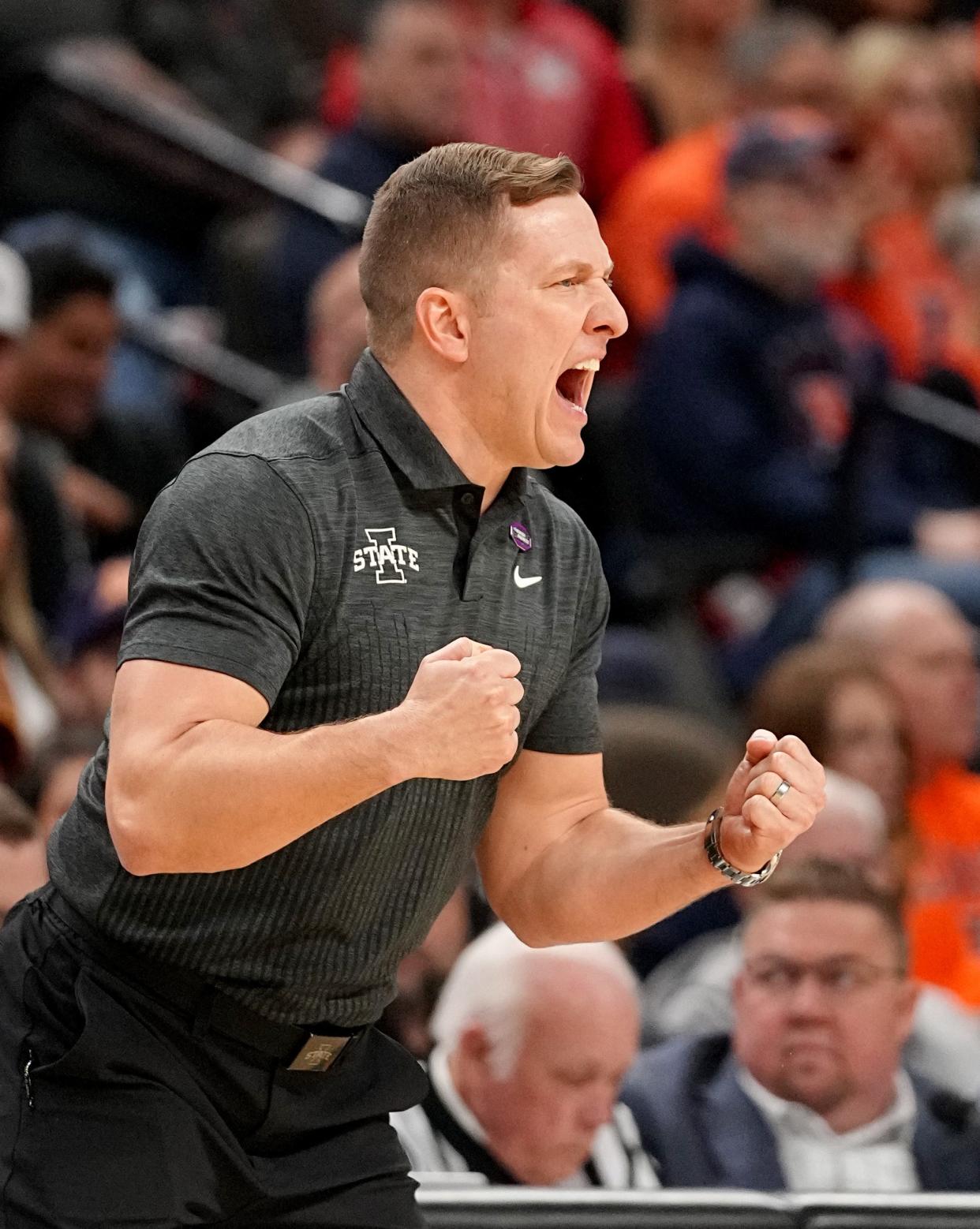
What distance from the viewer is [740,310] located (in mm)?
5664

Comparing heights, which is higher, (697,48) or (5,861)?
(697,48)

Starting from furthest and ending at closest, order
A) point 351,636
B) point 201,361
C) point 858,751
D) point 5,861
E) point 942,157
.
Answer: point 942,157 < point 201,361 < point 858,751 < point 5,861 < point 351,636

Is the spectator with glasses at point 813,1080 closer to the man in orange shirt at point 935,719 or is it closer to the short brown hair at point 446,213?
the man in orange shirt at point 935,719

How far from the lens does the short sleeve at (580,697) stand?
2412mm

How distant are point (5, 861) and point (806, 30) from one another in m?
4.36

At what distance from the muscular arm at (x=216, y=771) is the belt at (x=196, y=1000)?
9.3 inches

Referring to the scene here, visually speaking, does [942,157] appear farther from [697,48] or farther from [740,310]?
[740,310]

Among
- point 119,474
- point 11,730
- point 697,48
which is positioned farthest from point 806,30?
point 11,730

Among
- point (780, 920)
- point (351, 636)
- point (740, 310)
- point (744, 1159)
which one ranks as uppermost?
point (351, 636)

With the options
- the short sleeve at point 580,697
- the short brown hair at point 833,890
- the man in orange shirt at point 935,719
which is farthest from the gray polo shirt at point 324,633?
the man in orange shirt at point 935,719

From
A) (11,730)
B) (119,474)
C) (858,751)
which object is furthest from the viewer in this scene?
(119,474)

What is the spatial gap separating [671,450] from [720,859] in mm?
3397

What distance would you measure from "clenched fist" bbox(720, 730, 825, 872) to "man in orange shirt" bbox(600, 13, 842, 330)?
398 cm

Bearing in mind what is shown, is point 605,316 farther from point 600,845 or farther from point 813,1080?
point 813,1080
